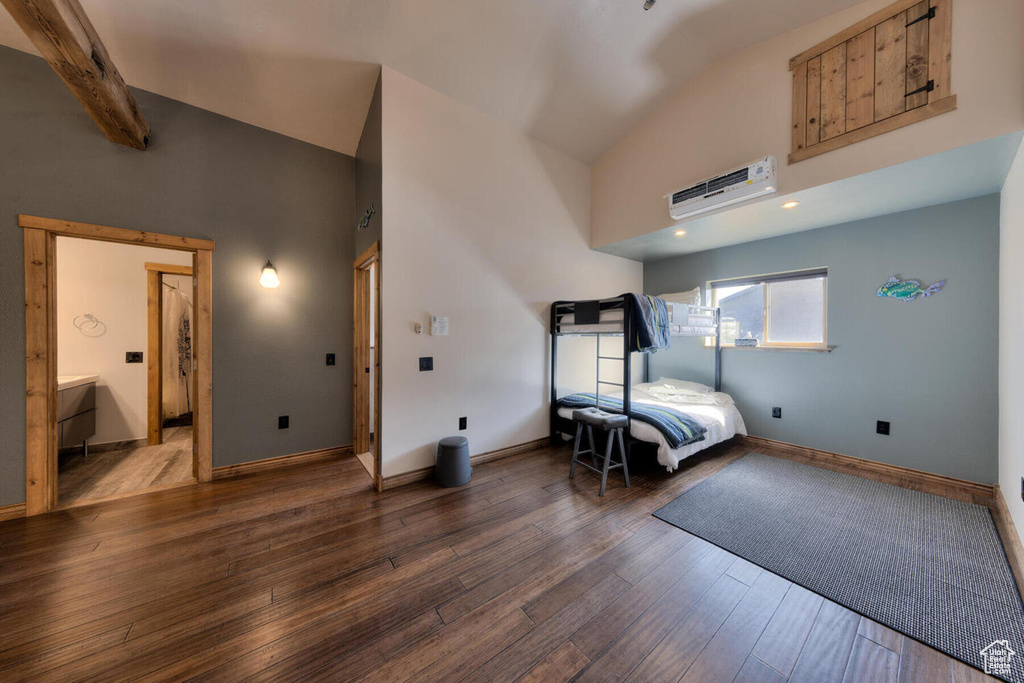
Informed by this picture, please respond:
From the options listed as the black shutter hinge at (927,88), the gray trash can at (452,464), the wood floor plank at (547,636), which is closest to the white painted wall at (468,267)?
the gray trash can at (452,464)

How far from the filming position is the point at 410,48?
254 cm

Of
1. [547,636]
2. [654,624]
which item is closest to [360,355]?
[547,636]

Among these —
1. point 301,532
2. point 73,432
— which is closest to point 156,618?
point 301,532

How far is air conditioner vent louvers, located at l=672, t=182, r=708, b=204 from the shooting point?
304cm

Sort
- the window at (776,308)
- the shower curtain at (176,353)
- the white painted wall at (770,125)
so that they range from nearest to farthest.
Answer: the white painted wall at (770,125) → the window at (776,308) → the shower curtain at (176,353)

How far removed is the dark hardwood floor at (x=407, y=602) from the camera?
129 cm

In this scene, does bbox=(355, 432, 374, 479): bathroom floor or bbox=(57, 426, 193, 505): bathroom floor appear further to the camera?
bbox=(355, 432, 374, 479): bathroom floor

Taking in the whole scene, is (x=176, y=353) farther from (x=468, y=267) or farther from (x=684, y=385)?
(x=684, y=385)

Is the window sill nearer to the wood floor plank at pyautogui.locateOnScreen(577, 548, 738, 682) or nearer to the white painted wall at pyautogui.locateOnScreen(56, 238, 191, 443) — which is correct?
the wood floor plank at pyautogui.locateOnScreen(577, 548, 738, 682)

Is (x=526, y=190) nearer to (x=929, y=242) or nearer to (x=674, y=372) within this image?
(x=674, y=372)

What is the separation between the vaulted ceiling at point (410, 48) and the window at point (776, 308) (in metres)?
2.29

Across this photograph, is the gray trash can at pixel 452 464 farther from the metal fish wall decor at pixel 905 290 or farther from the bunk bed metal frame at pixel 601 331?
the metal fish wall decor at pixel 905 290

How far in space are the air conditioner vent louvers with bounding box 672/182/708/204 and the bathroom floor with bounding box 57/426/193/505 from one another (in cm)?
502

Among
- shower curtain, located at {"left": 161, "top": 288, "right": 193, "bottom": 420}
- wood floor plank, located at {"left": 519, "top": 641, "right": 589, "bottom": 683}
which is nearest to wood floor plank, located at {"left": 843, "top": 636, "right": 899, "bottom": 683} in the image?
wood floor plank, located at {"left": 519, "top": 641, "right": 589, "bottom": 683}
